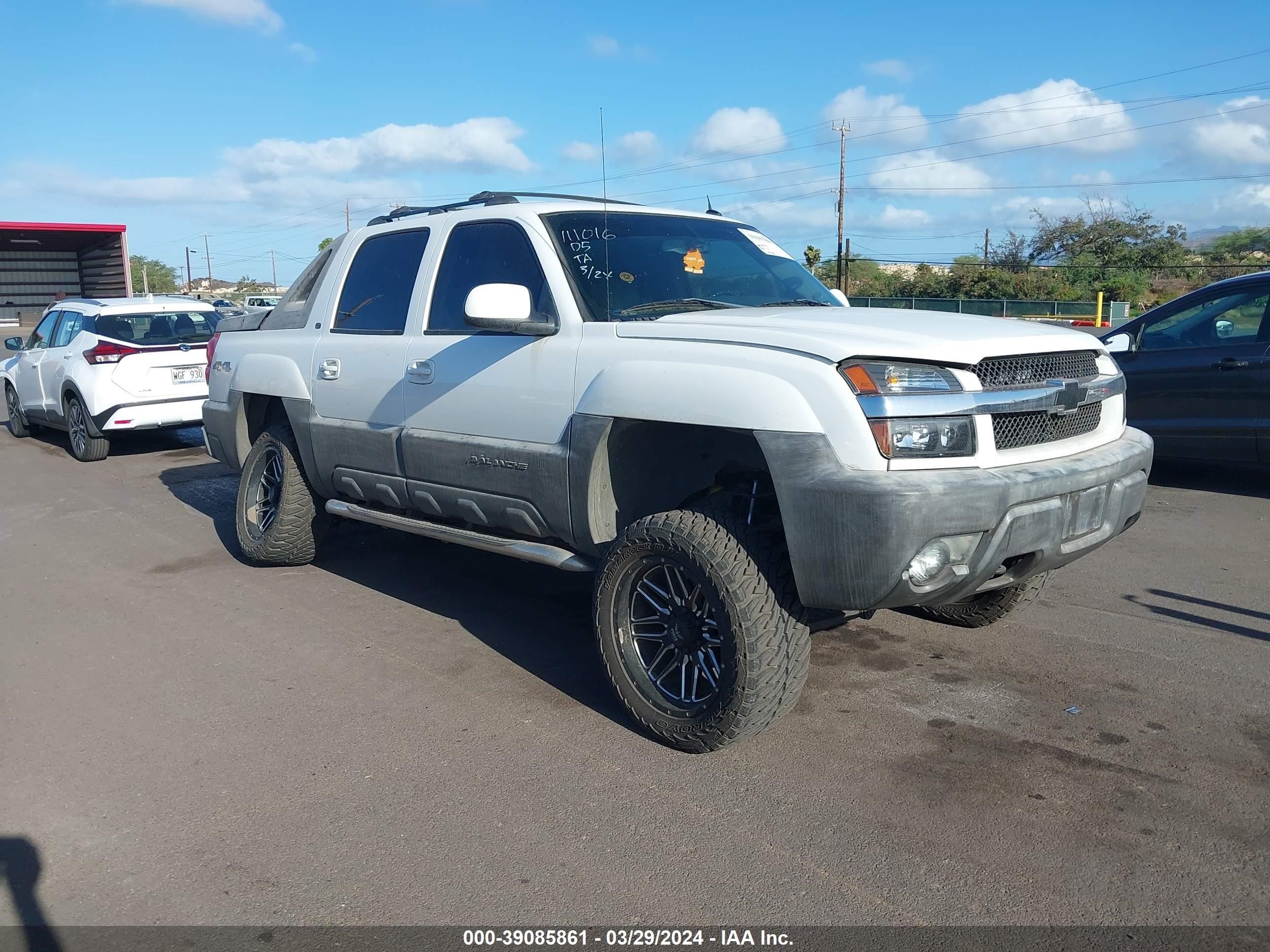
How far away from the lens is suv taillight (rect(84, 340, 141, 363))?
11.0 metres

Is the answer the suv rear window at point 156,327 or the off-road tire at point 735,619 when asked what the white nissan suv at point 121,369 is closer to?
the suv rear window at point 156,327

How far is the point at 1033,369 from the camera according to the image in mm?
3875

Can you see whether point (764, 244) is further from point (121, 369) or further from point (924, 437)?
point (121, 369)

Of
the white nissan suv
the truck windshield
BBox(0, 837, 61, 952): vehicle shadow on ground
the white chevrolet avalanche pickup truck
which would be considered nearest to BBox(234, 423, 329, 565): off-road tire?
the white chevrolet avalanche pickup truck

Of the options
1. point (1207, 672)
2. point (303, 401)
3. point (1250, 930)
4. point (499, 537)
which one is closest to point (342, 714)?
point (499, 537)

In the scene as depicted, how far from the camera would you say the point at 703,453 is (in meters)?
4.32

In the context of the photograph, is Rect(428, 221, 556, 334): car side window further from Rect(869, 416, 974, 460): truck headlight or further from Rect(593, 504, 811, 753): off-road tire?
Rect(869, 416, 974, 460): truck headlight

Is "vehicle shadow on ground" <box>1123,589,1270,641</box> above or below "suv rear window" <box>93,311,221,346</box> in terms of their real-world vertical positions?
below

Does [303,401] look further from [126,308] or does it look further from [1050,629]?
[126,308]

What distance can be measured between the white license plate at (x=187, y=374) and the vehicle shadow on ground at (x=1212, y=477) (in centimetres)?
925

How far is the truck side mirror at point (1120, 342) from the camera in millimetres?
8445

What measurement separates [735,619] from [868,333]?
1091 mm

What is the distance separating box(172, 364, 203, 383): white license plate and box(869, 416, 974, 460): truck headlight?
956cm

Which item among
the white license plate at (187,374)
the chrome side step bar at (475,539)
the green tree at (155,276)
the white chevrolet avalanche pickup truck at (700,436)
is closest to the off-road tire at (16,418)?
the white license plate at (187,374)
